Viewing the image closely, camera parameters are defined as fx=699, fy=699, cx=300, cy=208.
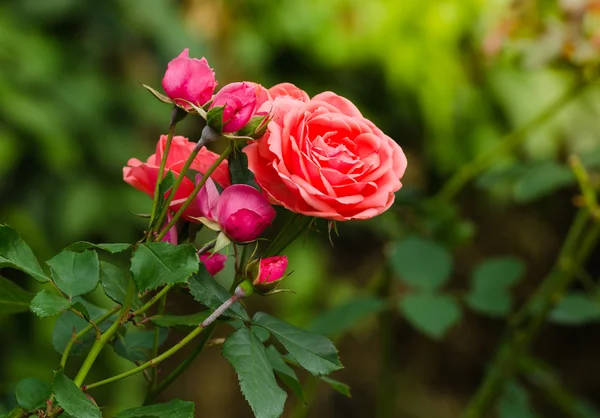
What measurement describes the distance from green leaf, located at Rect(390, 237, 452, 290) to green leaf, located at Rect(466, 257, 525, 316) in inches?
2.2

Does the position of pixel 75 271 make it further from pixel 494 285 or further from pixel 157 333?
pixel 494 285

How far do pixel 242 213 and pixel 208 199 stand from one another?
0.03 meters

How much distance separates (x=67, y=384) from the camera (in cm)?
39

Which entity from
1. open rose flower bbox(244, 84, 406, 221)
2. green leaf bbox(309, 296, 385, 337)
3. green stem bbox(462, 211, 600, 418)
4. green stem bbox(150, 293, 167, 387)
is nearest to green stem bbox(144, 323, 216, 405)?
green stem bbox(150, 293, 167, 387)

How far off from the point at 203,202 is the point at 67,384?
0.46 feet

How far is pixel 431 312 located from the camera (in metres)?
0.92

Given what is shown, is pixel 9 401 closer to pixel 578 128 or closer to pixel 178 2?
pixel 178 2

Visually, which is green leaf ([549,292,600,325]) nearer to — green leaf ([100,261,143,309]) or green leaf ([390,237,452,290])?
green leaf ([390,237,452,290])

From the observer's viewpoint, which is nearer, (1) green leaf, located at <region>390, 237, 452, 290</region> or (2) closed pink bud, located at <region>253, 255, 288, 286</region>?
(2) closed pink bud, located at <region>253, 255, 288, 286</region>

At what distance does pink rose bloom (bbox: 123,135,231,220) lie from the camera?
0.47 metres

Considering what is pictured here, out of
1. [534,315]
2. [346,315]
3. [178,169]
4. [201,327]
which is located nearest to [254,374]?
[201,327]

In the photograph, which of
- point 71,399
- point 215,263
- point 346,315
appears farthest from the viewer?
point 346,315

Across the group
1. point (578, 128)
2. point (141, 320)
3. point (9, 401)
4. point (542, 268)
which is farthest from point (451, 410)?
point (141, 320)

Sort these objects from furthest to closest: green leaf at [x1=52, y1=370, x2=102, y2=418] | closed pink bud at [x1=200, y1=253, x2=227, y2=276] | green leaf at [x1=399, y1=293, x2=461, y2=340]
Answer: green leaf at [x1=399, y1=293, x2=461, y2=340], closed pink bud at [x1=200, y1=253, x2=227, y2=276], green leaf at [x1=52, y1=370, x2=102, y2=418]
